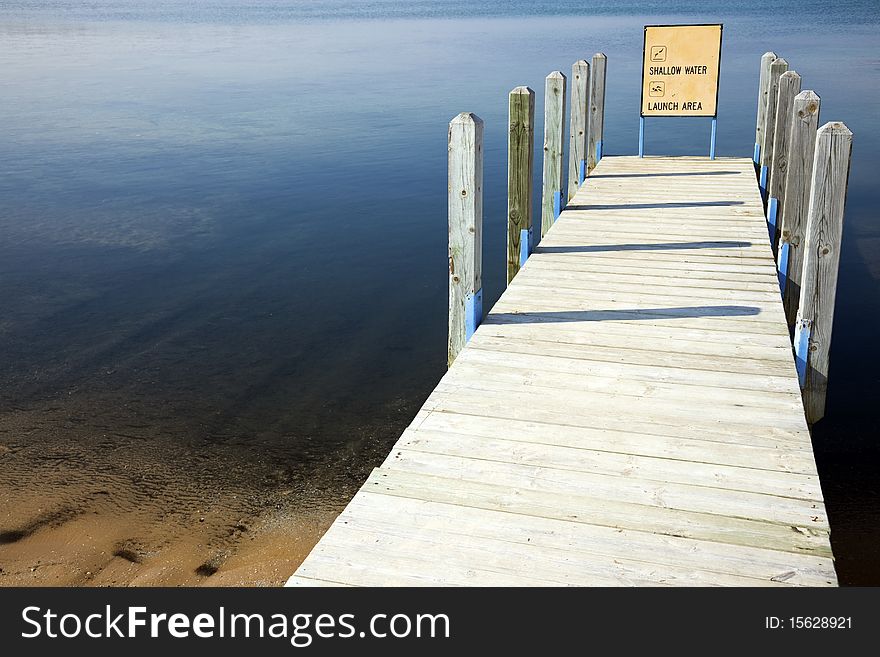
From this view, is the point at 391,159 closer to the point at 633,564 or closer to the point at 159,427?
the point at 159,427

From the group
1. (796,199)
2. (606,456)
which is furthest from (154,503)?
(796,199)

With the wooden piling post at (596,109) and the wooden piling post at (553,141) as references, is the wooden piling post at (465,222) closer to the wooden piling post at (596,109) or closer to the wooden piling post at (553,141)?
the wooden piling post at (553,141)

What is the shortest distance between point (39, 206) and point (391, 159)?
6913mm

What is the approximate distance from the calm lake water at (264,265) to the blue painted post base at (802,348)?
4.51ft

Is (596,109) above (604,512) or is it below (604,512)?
above

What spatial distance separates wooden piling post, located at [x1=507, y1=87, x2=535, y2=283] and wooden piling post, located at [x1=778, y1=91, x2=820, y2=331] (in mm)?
2202

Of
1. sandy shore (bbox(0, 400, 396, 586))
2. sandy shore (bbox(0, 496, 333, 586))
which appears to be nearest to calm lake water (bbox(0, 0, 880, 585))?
sandy shore (bbox(0, 400, 396, 586))

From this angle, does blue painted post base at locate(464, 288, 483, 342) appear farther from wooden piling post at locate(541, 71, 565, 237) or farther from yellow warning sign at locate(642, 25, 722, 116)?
yellow warning sign at locate(642, 25, 722, 116)

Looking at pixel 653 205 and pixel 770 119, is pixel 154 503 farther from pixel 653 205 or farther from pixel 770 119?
pixel 770 119

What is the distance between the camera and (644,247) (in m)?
8.30

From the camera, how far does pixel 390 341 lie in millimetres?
9812

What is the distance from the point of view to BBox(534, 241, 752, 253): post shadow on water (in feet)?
27.0

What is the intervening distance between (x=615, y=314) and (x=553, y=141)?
379cm

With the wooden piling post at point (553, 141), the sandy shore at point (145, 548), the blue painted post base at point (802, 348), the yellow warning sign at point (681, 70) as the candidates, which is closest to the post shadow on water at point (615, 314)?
the blue painted post base at point (802, 348)
